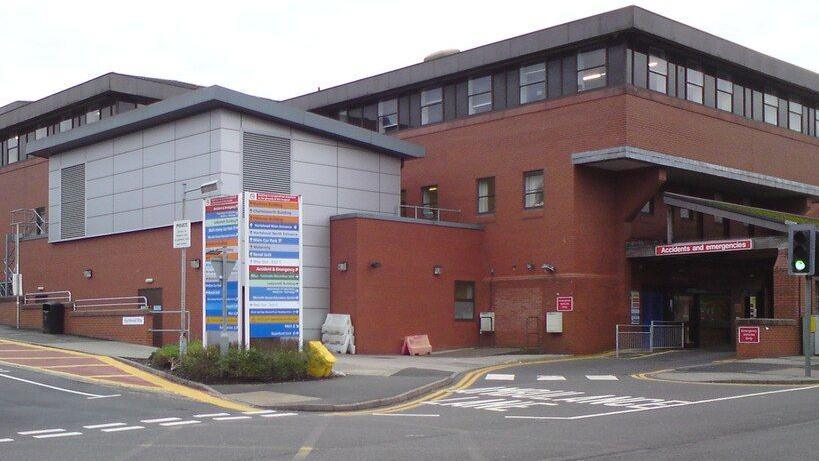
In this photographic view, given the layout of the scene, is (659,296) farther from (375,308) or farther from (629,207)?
(375,308)

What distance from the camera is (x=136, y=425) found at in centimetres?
1482

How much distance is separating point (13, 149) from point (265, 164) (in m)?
23.0

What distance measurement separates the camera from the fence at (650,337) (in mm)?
34688

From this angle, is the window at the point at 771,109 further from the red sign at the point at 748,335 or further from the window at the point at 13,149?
the window at the point at 13,149

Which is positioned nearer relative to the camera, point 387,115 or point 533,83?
point 533,83

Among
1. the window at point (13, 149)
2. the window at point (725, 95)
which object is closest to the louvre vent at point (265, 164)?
the window at point (725, 95)

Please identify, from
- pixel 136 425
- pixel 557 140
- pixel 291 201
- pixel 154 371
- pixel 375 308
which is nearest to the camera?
pixel 136 425

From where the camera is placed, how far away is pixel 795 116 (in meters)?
42.3

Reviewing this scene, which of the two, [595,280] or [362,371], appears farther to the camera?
[595,280]

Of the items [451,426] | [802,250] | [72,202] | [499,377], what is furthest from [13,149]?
[451,426]

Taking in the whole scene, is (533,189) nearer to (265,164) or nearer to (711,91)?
(711,91)

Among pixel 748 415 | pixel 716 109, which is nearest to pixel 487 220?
pixel 716 109

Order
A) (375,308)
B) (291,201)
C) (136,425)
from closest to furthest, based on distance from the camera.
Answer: (136,425), (291,201), (375,308)

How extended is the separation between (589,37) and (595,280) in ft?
28.5
